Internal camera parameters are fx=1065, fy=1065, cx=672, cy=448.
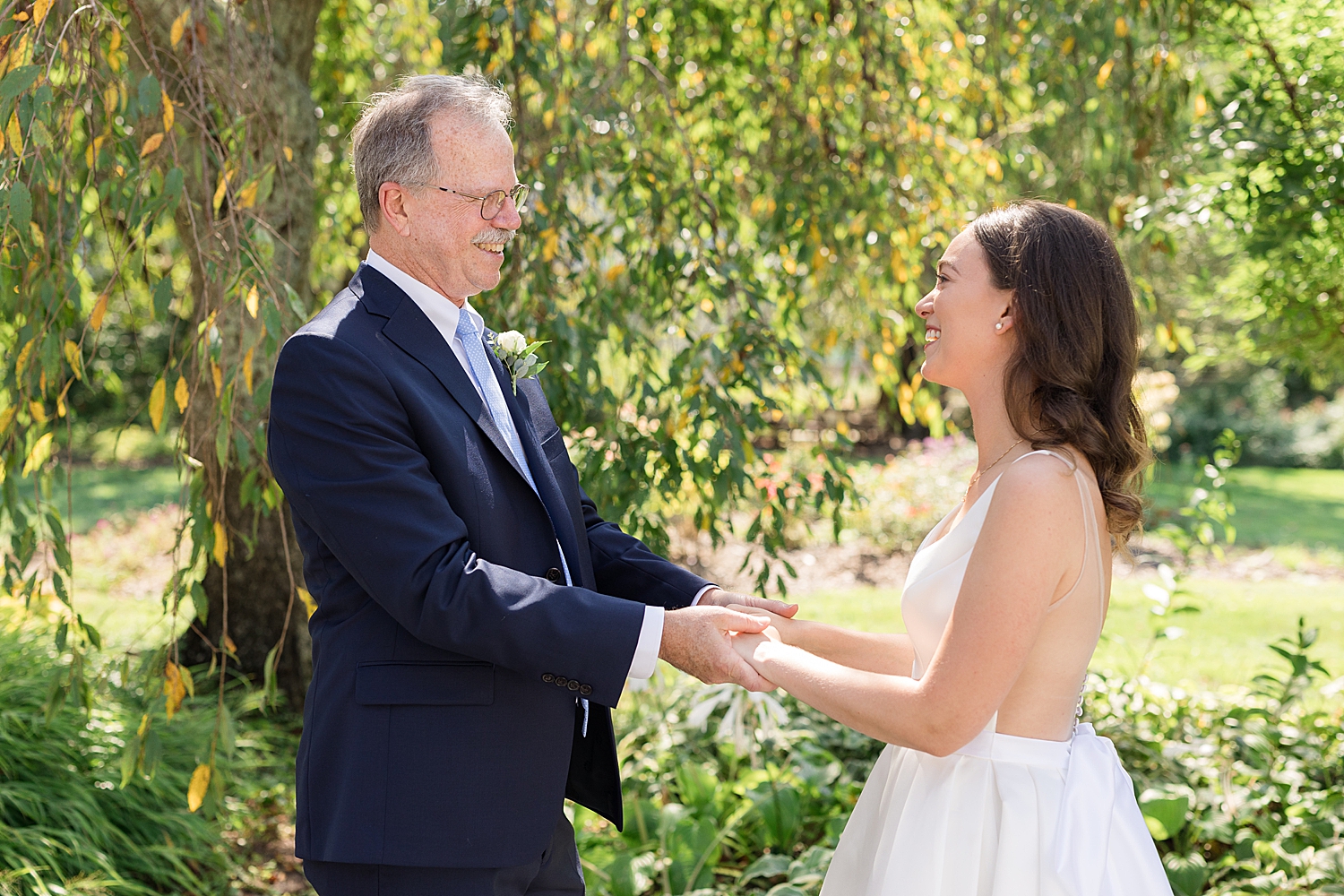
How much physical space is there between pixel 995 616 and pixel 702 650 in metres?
0.54

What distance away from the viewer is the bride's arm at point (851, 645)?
2236mm

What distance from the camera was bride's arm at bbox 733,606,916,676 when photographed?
224cm

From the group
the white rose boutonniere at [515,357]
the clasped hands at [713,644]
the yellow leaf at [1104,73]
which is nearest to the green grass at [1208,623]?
the yellow leaf at [1104,73]

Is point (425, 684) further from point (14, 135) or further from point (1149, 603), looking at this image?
point (1149, 603)

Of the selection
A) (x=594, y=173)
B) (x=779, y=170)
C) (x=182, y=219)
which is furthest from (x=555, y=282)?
(x=779, y=170)

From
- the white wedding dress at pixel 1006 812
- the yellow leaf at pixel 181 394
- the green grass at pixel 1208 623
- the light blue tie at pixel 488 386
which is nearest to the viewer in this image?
the white wedding dress at pixel 1006 812

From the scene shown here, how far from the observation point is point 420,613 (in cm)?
172

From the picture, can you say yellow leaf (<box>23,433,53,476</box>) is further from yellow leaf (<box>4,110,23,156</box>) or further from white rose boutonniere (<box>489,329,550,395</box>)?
white rose boutonniere (<box>489,329,550,395</box>)

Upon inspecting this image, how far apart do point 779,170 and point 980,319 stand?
112 inches

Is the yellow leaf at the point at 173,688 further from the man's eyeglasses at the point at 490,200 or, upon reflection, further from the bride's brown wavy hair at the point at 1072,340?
the bride's brown wavy hair at the point at 1072,340

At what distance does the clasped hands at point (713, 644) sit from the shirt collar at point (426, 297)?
694 millimetres

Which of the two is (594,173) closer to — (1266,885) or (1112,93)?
(1112,93)

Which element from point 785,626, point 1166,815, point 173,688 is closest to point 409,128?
point 785,626

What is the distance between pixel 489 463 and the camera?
192 cm
